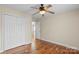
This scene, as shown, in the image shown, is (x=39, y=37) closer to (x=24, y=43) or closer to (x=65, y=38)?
(x=24, y=43)

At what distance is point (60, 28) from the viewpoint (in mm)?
1946

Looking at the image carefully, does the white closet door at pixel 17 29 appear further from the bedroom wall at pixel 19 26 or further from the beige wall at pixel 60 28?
the beige wall at pixel 60 28

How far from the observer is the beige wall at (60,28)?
1888 millimetres

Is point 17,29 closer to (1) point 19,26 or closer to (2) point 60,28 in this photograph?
(1) point 19,26

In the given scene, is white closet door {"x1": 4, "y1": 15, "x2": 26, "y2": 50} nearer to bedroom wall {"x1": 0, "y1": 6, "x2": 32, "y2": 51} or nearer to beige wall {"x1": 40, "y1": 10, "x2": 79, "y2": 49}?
bedroom wall {"x1": 0, "y1": 6, "x2": 32, "y2": 51}

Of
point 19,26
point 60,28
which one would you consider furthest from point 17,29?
point 60,28

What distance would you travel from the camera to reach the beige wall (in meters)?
1.89

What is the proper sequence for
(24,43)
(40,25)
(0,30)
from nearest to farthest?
1. (40,25)
2. (24,43)
3. (0,30)

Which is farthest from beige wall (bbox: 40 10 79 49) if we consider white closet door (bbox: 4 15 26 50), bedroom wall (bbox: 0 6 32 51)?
white closet door (bbox: 4 15 26 50)

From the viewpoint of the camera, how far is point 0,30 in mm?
2244

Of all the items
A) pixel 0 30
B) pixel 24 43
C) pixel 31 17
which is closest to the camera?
pixel 31 17

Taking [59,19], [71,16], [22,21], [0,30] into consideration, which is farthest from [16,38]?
[71,16]

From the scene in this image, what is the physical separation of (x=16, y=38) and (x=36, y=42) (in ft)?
1.37

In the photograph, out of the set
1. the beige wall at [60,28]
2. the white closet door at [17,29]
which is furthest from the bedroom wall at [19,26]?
the beige wall at [60,28]
